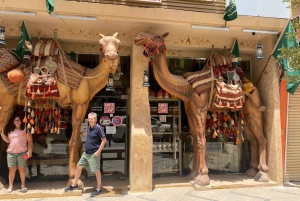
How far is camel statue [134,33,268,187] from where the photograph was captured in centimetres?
579

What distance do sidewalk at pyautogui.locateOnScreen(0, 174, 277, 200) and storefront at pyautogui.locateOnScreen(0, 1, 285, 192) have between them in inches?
14.3

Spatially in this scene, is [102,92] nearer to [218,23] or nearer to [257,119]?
[218,23]

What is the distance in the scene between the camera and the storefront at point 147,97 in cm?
588

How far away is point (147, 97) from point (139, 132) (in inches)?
30.2

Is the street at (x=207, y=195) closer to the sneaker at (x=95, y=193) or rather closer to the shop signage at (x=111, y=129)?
the sneaker at (x=95, y=193)

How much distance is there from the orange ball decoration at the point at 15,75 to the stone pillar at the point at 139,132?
87.4 inches

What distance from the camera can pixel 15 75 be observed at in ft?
17.4

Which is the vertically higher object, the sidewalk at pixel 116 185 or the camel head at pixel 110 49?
the camel head at pixel 110 49

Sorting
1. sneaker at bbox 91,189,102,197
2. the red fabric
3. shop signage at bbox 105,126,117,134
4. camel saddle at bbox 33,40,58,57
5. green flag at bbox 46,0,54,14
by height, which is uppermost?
green flag at bbox 46,0,54,14

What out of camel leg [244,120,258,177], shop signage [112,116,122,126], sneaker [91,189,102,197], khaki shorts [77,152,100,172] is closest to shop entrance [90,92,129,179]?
shop signage [112,116,122,126]

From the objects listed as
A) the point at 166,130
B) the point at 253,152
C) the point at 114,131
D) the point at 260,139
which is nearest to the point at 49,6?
the point at 114,131

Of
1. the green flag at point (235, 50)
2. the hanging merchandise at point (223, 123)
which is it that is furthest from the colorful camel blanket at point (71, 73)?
the green flag at point (235, 50)

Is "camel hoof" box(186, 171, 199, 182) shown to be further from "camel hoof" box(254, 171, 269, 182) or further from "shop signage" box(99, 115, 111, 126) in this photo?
"shop signage" box(99, 115, 111, 126)

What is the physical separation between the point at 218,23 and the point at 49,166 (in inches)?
203
